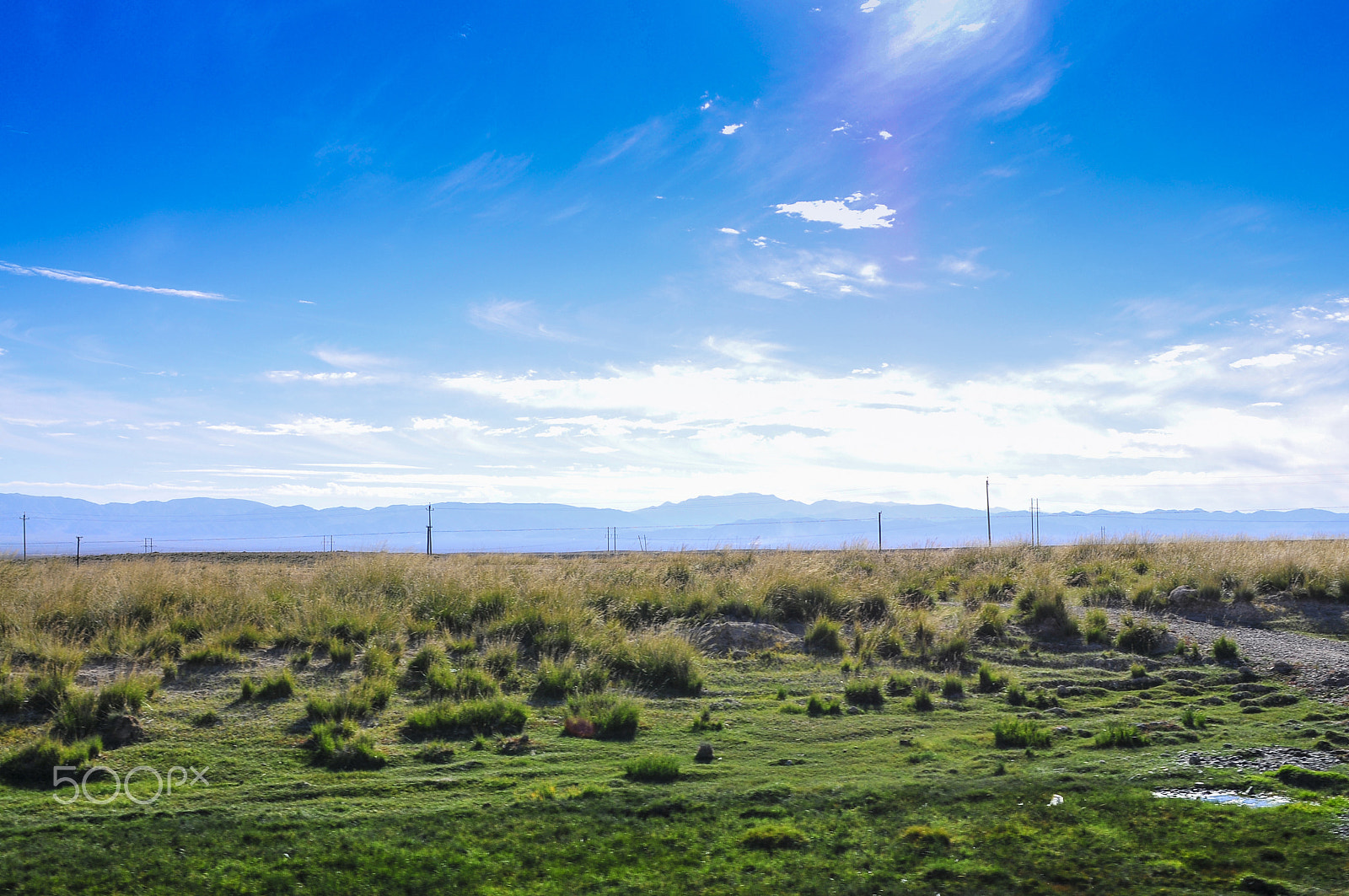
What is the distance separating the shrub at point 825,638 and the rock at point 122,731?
9341 mm

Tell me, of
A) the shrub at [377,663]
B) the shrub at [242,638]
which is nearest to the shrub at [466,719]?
the shrub at [377,663]

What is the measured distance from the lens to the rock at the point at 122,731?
8125 mm

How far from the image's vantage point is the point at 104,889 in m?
4.90

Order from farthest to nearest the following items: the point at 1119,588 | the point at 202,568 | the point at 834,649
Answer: the point at 202,568
the point at 1119,588
the point at 834,649

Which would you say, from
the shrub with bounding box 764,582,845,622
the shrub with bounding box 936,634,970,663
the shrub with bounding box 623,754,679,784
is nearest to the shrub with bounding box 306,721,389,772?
the shrub with bounding box 623,754,679,784

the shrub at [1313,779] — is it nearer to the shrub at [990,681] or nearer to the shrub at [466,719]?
the shrub at [990,681]

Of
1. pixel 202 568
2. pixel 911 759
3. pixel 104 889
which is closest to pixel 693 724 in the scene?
pixel 911 759

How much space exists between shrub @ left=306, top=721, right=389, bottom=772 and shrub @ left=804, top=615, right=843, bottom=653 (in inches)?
304

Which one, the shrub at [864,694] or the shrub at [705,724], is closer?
the shrub at [705,724]

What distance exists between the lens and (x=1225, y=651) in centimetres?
1212

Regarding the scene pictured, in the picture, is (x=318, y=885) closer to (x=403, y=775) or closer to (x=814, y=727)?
(x=403, y=775)

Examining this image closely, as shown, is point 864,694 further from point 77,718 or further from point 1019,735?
point 77,718

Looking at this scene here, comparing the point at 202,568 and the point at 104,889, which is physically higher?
the point at 202,568

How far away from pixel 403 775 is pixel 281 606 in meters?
7.80
